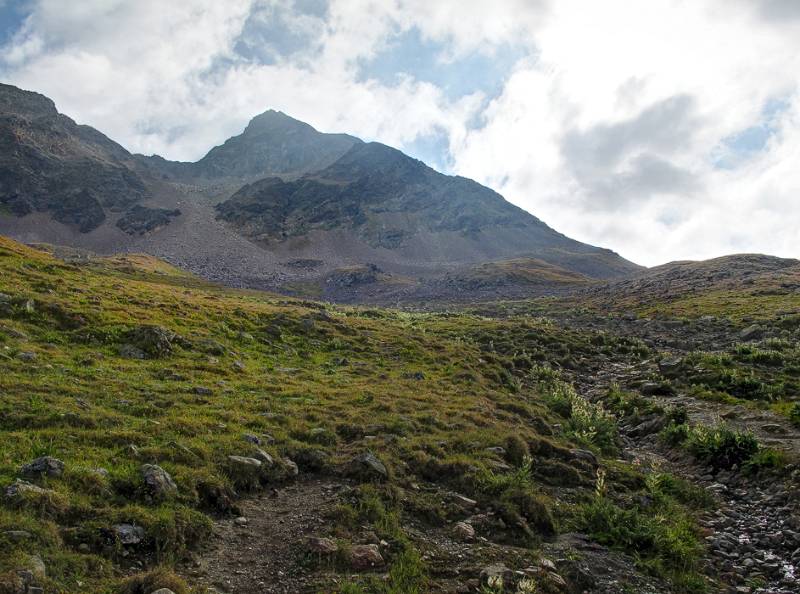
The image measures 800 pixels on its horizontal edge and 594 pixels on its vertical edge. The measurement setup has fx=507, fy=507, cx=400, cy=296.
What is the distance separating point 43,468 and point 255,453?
4.64 m

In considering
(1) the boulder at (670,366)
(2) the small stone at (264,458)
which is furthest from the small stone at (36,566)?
(1) the boulder at (670,366)

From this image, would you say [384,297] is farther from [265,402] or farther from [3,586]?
[3,586]

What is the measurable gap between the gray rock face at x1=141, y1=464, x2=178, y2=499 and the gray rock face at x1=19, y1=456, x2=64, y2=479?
1541mm

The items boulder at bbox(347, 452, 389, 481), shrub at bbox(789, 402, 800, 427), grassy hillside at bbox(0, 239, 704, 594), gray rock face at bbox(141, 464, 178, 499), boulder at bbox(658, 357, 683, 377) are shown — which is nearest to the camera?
grassy hillside at bbox(0, 239, 704, 594)

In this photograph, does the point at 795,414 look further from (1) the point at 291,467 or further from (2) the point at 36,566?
(2) the point at 36,566

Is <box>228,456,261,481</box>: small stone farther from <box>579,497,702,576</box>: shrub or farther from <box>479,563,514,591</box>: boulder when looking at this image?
<box>579,497,702,576</box>: shrub

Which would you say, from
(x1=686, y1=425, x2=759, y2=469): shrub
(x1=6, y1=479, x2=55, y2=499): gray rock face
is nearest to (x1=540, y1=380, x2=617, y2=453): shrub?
(x1=686, y1=425, x2=759, y2=469): shrub

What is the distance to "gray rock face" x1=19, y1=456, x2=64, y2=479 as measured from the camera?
389 inches

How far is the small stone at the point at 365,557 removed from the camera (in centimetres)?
967

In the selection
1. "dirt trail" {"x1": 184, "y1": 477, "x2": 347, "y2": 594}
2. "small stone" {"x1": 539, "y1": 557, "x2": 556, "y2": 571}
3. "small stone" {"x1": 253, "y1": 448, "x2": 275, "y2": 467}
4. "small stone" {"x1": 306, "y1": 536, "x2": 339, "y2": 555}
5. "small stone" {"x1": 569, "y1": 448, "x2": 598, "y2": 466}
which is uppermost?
"small stone" {"x1": 569, "y1": 448, "x2": 598, "y2": 466}

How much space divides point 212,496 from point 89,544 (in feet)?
9.19

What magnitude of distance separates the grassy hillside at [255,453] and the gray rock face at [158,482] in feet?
0.13

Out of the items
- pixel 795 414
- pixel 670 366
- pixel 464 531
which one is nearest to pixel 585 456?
pixel 464 531

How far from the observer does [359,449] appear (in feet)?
48.8
